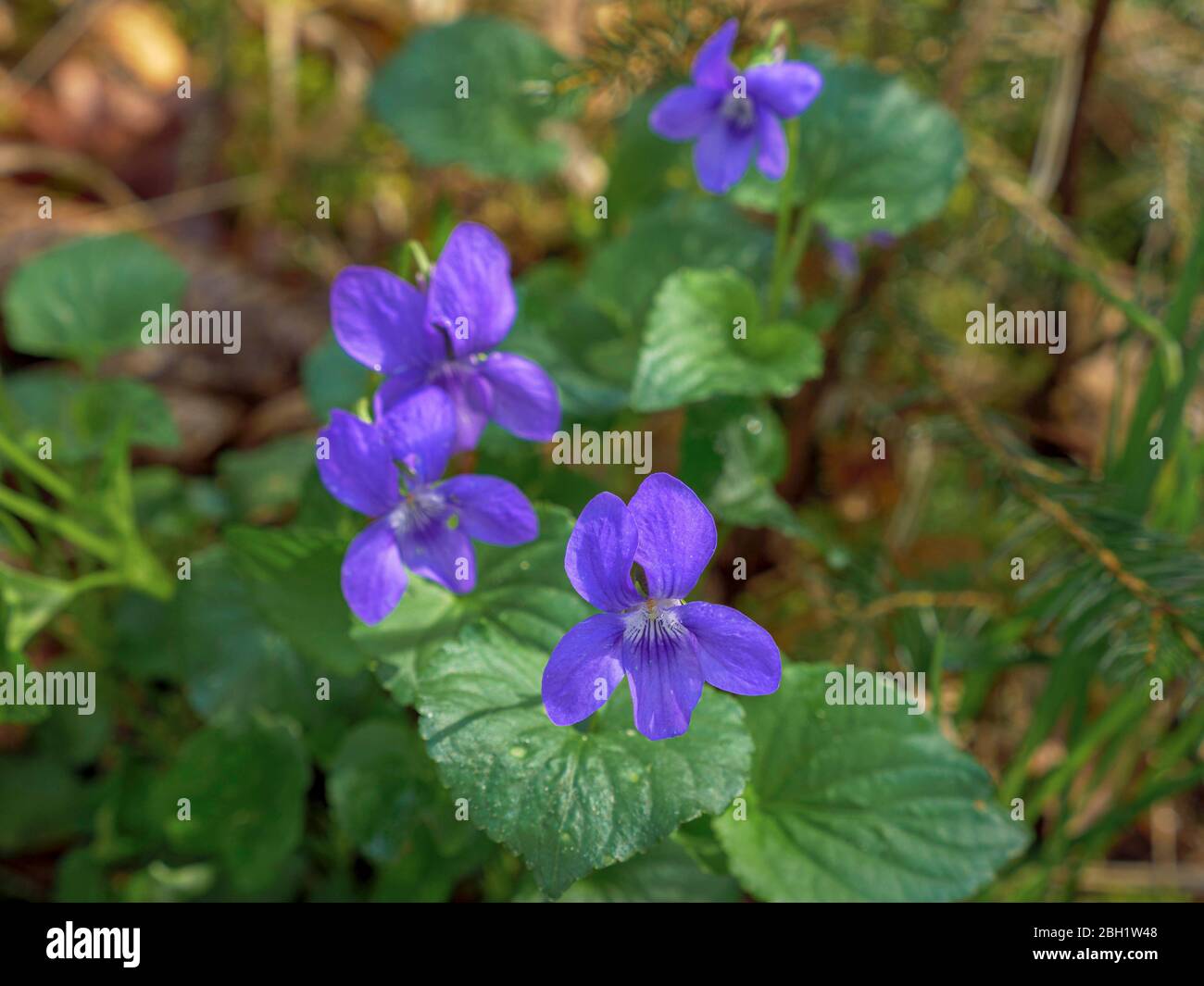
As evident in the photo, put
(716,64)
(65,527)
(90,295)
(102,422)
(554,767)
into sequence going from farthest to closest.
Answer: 1. (90,295)
2. (102,422)
3. (65,527)
4. (716,64)
5. (554,767)

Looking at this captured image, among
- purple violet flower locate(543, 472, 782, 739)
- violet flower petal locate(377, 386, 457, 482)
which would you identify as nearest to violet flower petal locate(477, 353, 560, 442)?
violet flower petal locate(377, 386, 457, 482)

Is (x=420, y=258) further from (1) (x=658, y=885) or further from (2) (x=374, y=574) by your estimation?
(1) (x=658, y=885)

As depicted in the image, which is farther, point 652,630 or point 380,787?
point 380,787

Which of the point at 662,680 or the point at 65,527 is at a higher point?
the point at 65,527

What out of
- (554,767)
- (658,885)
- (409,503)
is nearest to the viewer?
(554,767)

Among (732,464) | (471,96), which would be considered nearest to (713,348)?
(732,464)

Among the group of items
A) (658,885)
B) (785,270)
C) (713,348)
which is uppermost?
(785,270)
